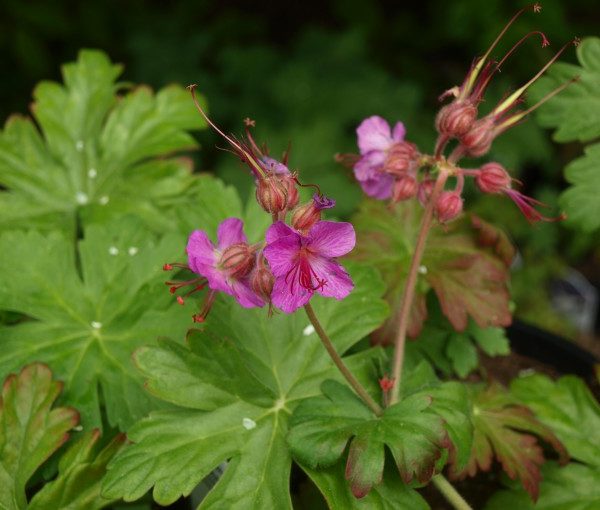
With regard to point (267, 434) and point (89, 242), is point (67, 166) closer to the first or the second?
point (89, 242)

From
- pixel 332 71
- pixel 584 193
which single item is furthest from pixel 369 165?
pixel 332 71

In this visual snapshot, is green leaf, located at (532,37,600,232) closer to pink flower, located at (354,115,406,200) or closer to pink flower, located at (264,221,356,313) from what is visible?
pink flower, located at (354,115,406,200)

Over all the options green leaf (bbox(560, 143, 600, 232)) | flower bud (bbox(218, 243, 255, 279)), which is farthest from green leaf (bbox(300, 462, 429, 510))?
green leaf (bbox(560, 143, 600, 232))

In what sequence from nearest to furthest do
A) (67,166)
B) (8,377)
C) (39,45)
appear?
(8,377) → (67,166) → (39,45)

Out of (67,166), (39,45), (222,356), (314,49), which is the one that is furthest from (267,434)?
(314,49)

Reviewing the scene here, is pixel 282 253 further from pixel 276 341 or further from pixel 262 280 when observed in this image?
pixel 276 341
